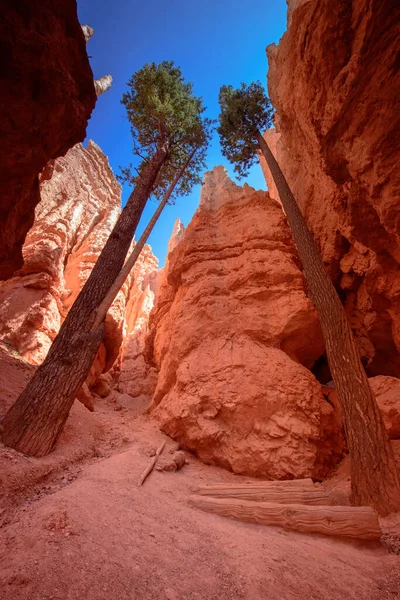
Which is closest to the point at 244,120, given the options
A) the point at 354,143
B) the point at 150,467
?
the point at 354,143

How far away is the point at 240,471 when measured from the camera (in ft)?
17.7

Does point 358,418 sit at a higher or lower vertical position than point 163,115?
lower

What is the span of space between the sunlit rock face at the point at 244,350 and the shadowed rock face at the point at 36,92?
5.52 m

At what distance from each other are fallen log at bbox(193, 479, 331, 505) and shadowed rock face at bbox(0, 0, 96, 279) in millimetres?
6221

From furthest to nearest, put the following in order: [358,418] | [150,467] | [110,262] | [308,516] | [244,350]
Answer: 1. [244,350]
2. [110,262]
3. [150,467]
4. [358,418]
5. [308,516]

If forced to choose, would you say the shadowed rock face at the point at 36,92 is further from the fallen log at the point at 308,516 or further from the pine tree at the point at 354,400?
the fallen log at the point at 308,516

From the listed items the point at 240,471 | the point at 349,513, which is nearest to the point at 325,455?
the point at 240,471

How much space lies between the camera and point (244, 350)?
7109 mm

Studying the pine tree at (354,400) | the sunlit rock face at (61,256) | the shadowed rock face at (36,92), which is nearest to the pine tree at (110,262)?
the shadowed rock face at (36,92)

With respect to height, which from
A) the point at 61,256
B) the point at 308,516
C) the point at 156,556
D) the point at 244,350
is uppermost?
the point at 61,256

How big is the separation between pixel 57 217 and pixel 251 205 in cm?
Result: 1291

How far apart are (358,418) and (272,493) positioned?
6.08ft

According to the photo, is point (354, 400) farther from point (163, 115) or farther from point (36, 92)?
point (163, 115)

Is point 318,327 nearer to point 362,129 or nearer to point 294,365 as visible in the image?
point 294,365
